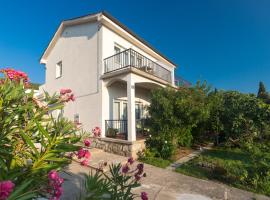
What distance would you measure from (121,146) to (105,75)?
4452mm

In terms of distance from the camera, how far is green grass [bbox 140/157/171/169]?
823cm

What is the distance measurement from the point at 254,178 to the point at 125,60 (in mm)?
9891

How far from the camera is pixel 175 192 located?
5480mm

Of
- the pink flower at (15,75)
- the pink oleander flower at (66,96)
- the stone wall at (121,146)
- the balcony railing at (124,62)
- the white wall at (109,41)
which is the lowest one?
the stone wall at (121,146)

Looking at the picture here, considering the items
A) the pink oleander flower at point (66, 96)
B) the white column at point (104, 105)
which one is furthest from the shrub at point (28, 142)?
the white column at point (104, 105)

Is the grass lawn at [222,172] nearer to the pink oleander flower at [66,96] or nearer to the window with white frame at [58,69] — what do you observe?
the pink oleander flower at [66,96]

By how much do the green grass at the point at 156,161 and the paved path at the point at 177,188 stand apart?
972 mm

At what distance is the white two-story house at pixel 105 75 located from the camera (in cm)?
1027

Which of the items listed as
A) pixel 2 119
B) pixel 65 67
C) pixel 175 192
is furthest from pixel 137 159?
pixel 65 67

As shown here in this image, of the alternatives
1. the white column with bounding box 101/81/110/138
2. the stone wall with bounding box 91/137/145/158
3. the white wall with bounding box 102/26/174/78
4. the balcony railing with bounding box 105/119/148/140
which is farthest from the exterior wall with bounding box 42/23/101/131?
the stone wall with bounding box 91/137/145/158

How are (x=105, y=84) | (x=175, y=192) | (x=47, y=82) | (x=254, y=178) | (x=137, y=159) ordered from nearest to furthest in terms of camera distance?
(x=175, y=192)
(x=254, y=178)
(x=137, y=159)
(x=105, y=84)
(x=47, y=82)

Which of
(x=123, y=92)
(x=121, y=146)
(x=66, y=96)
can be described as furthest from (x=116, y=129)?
(x=66, y=96)

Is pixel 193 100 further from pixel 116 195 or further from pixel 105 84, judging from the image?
pixel 116 195

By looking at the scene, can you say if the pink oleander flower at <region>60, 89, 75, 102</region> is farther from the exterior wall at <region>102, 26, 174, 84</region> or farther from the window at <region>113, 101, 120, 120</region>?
the window at <region>113, 101, 120, 120</region>
